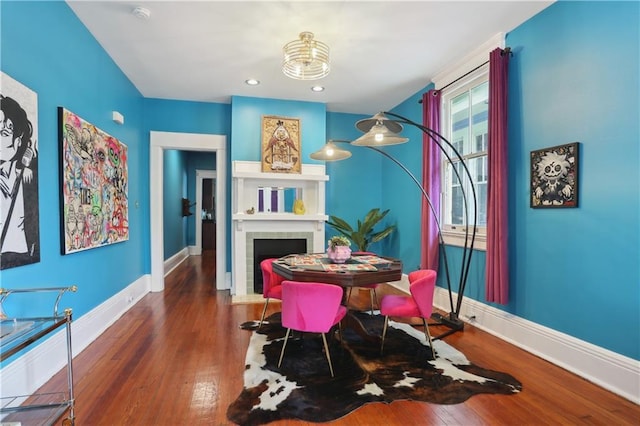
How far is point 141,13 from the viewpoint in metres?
2.62

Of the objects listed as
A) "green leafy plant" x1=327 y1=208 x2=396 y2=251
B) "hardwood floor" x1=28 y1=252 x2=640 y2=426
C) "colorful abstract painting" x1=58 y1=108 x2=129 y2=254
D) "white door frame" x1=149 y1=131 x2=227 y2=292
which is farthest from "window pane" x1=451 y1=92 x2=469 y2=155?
"colorful abstract painting" x1=58 y1=108 x2=129 y2=254

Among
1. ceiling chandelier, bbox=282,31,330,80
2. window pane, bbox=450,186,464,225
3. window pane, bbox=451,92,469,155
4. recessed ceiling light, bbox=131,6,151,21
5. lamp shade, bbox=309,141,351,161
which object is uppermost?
recessed ceiling light, bbox=131,6,151,21

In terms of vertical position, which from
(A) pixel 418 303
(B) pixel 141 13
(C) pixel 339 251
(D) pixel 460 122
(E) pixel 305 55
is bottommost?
(A) pixel 418 303

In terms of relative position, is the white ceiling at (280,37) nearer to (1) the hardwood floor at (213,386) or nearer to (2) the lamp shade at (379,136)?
(2) the lamp shade at (379,136)

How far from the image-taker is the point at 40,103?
2209 mm

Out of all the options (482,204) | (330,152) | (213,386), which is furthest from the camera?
(482,204)

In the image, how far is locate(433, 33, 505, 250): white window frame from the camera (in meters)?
3.15

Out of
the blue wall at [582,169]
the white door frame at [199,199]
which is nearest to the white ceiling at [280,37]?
the blue wall at [582,169]

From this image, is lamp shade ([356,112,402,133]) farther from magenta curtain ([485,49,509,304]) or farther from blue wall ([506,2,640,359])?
blue wall ([506,2,640,359])

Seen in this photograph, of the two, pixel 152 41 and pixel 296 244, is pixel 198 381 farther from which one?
pixel 152 41

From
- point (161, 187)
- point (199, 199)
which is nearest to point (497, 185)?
point (161, 187)

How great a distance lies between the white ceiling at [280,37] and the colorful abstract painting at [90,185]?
3.12 feet

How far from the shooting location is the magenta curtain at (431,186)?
3.92m

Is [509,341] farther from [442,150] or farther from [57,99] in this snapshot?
[57,99]
